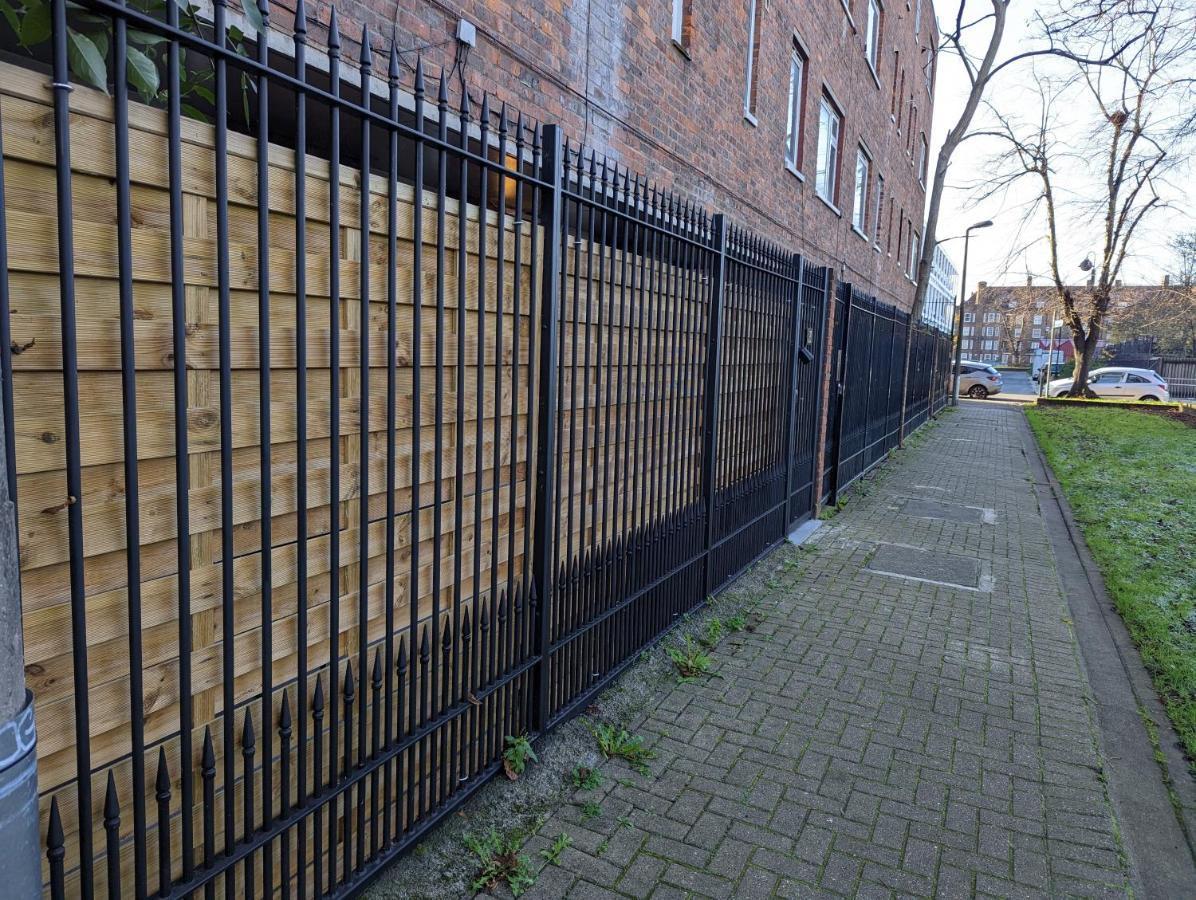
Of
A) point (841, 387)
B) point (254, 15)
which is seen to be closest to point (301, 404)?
point (254, 15)

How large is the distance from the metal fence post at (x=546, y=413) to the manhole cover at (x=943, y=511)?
6775 millimetres

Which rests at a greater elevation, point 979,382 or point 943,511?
point 979,382

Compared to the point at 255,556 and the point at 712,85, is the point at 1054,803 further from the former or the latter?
the point at 712,85

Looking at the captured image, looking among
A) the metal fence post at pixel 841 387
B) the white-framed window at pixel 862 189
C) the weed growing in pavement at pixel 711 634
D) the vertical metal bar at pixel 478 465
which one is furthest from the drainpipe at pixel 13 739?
the white-framed window at pixel 862 189

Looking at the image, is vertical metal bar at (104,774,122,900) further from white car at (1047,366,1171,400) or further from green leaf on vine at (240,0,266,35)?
white car at (1047,366,1171,400)

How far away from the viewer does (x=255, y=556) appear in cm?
225

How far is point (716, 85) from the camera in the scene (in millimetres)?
7555

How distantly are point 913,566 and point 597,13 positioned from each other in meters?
5.05

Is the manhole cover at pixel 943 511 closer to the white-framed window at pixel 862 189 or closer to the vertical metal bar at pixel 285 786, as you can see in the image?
the white-framed window at pixel 862 189

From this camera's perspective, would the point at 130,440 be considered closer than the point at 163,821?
Yes

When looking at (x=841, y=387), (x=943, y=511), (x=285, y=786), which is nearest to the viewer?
(x=285, y=786)

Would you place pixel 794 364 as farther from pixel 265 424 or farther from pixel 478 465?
pixel 265 424

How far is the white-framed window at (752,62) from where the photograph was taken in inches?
335

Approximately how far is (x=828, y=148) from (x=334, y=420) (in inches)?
489
